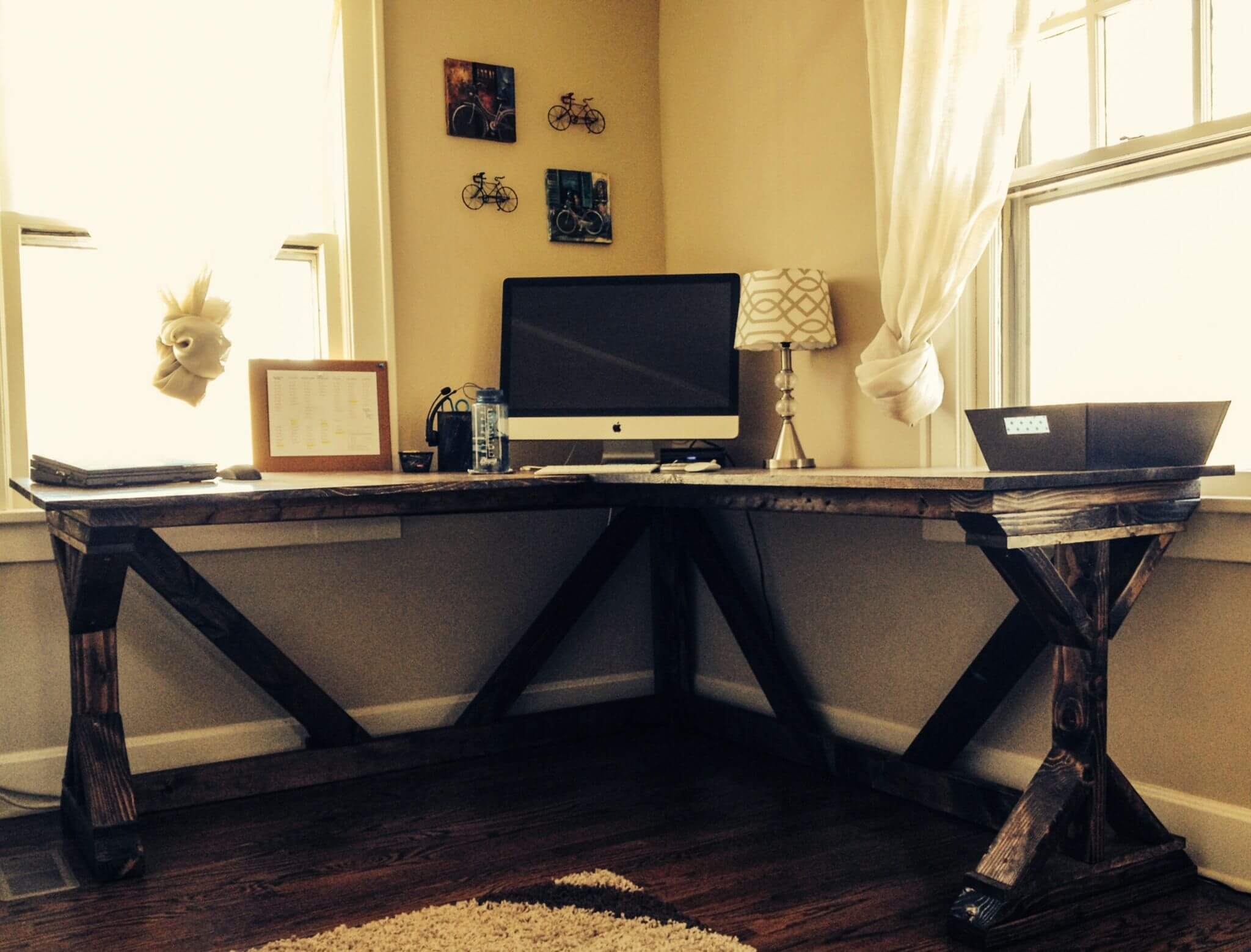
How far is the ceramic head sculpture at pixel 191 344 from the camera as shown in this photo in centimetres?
285

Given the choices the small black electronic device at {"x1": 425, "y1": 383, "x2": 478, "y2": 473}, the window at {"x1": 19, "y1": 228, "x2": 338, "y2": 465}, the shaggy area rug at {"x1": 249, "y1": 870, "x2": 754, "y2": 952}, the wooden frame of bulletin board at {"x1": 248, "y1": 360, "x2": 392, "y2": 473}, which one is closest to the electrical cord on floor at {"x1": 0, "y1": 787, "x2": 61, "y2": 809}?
the window at {"x1": 19, "y1": 228, "x2": 338, "y2": 465}

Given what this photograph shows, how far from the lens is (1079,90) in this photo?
2439 millimetres

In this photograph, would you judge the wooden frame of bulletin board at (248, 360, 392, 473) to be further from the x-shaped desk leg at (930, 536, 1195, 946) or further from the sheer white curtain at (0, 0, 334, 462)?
the x-shaped desk leg at (930, 536, 1195, 946)

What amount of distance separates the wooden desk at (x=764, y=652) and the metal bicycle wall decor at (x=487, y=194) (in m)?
0.90

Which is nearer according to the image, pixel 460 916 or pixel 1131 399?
pixel 460 916

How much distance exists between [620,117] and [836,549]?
1.55 meters

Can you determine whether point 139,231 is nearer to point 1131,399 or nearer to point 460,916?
point 460,916

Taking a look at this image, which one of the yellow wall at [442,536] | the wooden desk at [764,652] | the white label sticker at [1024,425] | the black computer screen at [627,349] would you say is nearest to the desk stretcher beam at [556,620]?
the wooden desk at [764,652]

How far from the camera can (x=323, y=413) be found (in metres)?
3.07

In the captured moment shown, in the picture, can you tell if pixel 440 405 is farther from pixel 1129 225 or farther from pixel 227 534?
pixel 1129 225

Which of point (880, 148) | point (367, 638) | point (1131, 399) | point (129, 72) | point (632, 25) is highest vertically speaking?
point (632, 25)

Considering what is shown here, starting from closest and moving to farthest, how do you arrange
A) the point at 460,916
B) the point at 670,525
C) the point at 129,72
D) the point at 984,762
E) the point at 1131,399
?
1. the point at 460,916
2. the point at 1131,399
3. the point at 984,762
4. the point at 129,72
5. the point at 670,525

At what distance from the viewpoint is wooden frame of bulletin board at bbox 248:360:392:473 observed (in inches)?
118

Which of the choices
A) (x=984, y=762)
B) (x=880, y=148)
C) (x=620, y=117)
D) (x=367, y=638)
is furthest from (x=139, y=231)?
(x=984, y=762)
